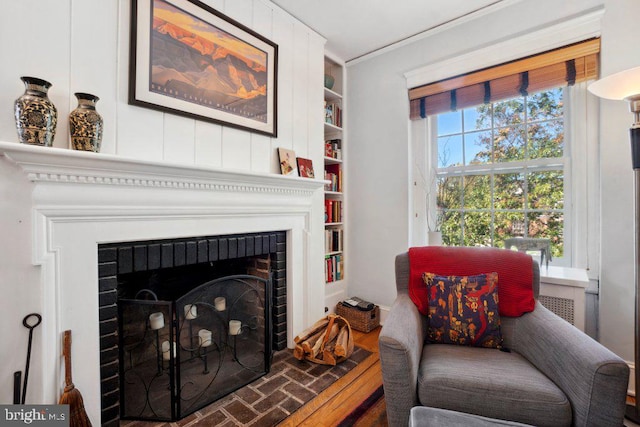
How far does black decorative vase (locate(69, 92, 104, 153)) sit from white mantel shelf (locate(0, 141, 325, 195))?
0.35 ft

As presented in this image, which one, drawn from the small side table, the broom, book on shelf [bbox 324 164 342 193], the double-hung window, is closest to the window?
Answer: the double-hung window

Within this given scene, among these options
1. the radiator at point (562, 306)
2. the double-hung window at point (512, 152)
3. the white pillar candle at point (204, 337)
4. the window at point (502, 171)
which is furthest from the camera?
the window at point (502, 171)

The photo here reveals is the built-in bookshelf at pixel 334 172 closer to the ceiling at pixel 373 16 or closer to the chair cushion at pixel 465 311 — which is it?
the ceiling at pixel 373 16

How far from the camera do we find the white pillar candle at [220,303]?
1737 mm

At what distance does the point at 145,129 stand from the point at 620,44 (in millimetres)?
2827

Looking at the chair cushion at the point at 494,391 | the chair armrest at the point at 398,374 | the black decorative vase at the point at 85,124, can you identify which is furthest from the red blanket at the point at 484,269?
the black decorative vase at the point at 85,124

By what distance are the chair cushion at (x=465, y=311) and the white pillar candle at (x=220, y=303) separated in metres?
1.22

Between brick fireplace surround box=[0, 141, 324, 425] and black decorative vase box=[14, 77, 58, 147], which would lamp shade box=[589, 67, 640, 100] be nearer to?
brick fireplace surround box=[0, 141, 324, 425]

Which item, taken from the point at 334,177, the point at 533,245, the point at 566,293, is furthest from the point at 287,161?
the point at 566,293

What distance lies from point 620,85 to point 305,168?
73.9 inches

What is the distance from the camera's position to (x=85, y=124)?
124cm

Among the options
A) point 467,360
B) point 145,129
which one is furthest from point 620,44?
point 145,129

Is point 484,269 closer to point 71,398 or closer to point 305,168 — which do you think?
point 305,168

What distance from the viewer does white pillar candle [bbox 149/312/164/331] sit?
1.47m
